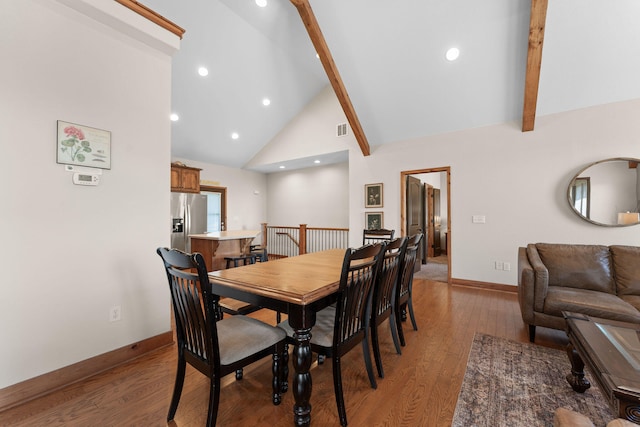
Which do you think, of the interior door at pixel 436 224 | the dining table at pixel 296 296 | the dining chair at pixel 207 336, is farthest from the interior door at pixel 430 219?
the dining chair at pixel 207 336

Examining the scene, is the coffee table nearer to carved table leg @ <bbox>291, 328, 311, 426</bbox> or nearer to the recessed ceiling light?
carved table leg @ <bbox>291, 328, 311, 426</bbox>

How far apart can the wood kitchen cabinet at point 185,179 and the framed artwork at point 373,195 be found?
3.84m

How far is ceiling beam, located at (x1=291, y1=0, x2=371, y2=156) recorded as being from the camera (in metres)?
3.39

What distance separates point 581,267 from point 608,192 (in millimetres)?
1551

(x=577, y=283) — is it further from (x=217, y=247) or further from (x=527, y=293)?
(x=217, y=247)

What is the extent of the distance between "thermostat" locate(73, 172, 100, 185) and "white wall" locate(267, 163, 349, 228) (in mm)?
5585

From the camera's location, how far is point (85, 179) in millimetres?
1959

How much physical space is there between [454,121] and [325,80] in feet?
9.55

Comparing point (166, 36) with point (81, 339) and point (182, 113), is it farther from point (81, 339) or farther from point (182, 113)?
point (182, 113)

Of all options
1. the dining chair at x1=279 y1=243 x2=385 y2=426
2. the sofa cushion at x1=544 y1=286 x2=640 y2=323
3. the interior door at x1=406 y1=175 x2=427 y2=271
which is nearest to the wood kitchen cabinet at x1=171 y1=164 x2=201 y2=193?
the interior door at x1=406 y1=175 x2=427 y2=271

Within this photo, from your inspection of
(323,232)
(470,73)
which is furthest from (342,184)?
(470,73)

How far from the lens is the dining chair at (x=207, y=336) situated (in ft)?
4.20

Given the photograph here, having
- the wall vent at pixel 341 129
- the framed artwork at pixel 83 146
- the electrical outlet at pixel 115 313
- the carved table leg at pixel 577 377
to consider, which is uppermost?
the wall vent at pixel 341 129

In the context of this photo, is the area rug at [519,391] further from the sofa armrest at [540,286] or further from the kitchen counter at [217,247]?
the kitchen counter at [217,247]
